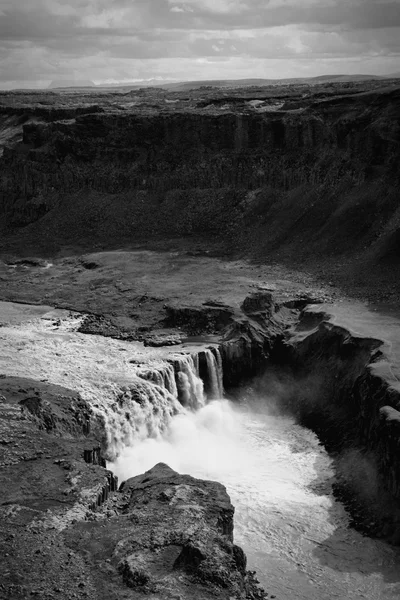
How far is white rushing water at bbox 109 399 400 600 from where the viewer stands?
32.4 metres

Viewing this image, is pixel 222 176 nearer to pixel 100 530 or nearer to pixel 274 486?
pixel 274 486

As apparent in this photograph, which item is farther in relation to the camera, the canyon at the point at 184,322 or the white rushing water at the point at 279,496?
the white rushing water at the point at 279,496

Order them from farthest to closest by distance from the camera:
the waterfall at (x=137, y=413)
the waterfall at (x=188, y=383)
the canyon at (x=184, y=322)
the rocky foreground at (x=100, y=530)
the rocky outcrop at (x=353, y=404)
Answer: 1. the waterfall at (x=188, y=383)
2. the waterfall at (x=137, y=413)
3. the rocky outcrop at (x=353, y=404)
4. the canyon at (x=184, y=322)
5. the rocky foreground at (x=100, y=530)

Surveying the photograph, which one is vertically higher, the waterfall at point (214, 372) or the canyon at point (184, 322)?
the canyon at point (184, 322)

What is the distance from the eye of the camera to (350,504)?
123 feet

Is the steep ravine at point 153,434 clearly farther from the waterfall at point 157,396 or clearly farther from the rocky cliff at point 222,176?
the rocky cliff at point 222,176

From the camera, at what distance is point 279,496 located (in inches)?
1497

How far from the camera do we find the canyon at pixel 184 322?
29.2m

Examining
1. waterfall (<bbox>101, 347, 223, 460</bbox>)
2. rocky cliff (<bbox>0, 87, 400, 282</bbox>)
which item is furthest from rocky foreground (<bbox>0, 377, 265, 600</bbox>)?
rocky cliff (<bbox>0, 87, 400, 282</bbox>)

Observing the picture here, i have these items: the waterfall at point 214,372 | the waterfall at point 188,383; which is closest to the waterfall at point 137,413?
the waterfall at point 188,383

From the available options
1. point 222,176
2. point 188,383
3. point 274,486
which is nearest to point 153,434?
point 188,383

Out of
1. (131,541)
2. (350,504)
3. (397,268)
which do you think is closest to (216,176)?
(397,268)

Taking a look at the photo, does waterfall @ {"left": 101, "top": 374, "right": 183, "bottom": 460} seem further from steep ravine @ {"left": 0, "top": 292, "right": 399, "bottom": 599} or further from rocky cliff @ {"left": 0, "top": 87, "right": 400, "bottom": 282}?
rocky cliff @ {"left": 0, "top": 87, "right": 400, "bottom": 282}

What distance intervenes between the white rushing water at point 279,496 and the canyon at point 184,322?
211 mm
